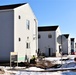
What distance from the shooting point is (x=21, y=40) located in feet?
114

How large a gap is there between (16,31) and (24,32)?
3220 mm

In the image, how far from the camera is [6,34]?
105 ft

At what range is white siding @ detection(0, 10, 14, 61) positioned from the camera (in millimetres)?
31969

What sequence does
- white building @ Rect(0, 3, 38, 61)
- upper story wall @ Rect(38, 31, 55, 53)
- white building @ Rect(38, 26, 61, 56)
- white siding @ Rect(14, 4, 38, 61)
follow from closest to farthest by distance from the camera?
white building @ Rect(0, 3, 38, 61) < white siding @ Rect(14, 4, 38, 61) < white building @ Rect(38, 26, 61, 56) < upper story wall @ Rect(38, 31, 55, 53)

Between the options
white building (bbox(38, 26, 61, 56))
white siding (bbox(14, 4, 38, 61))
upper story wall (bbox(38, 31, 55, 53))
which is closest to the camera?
white siding (bbox(14, 4, 38, 61))

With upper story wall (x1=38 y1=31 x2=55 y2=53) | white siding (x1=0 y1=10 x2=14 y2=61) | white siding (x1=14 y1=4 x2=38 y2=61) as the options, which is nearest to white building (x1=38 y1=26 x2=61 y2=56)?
upper story wall (x1=38 y1=31 x2=55 y2=53)

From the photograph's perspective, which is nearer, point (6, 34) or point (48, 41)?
point (6, 34)

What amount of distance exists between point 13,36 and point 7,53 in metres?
2.36

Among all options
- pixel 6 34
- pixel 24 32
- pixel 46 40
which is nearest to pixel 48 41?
pixel 46 40

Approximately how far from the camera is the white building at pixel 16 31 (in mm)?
31969

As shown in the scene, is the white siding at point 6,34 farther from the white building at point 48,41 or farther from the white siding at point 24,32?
the white building at point 48,41

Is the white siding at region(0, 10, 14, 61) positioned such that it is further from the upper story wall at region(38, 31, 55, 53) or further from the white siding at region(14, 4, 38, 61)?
the upper story wall at region(38, 31, 55, 53)

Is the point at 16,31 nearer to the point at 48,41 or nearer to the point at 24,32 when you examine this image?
the point at 24,32

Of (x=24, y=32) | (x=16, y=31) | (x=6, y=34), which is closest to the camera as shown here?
(x=6, y=34)
